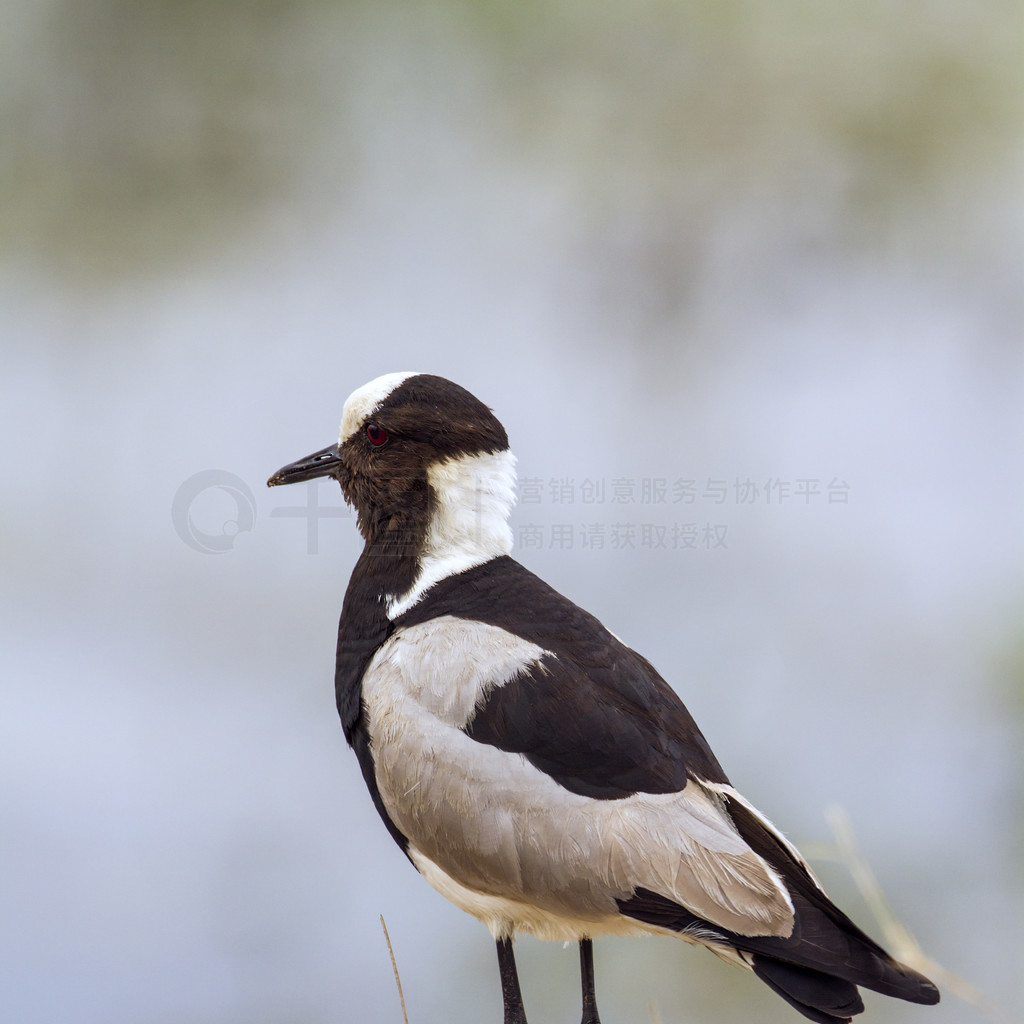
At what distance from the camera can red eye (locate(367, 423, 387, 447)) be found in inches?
64.5

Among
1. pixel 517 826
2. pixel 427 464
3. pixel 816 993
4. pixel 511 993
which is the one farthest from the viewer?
pixel 427 464

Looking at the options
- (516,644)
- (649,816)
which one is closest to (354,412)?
(516,644)

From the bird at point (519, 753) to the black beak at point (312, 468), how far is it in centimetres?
2

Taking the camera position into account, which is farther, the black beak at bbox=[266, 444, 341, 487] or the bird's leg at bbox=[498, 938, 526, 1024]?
the black beak at bbox=[266, 444, 341, 487]

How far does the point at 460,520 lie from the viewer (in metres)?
1.64

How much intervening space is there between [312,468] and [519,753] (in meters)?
0.59

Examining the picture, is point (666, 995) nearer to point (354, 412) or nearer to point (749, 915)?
point (749, 915)

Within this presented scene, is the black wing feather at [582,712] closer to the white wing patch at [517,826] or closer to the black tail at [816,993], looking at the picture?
the white wing patch at [517,826]

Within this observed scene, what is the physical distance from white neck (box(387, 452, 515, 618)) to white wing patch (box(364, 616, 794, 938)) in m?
0.12

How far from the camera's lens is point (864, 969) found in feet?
4.16

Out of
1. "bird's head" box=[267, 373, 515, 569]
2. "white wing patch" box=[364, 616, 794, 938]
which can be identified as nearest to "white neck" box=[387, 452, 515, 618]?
"bird's head" box=[267, 373, 515, 569]

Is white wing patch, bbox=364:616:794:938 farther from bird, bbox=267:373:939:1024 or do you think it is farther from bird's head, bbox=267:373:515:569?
bird's head, bbox=267:373:515:569

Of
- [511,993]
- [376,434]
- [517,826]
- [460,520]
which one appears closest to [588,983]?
[511,993]

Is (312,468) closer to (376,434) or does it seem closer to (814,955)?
(376,434)
